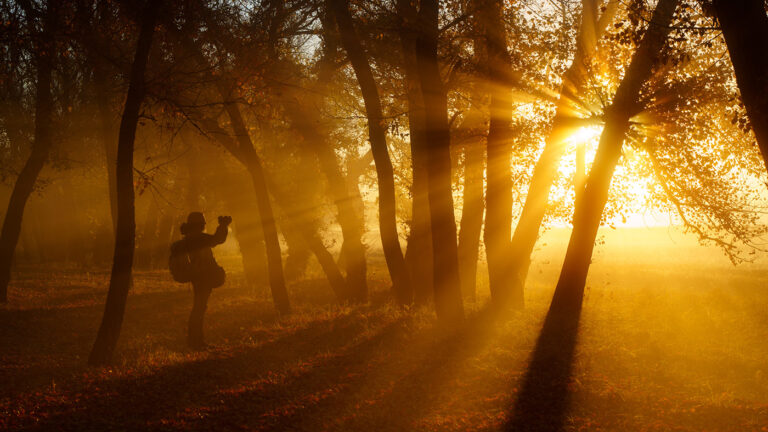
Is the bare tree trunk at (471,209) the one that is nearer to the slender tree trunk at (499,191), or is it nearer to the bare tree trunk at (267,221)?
the slender tree trunk at (499,191)

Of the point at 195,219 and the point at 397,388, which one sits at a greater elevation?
the point at 195,219

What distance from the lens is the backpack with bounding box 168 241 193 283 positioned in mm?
10523

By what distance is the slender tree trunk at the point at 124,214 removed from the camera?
9508 mm

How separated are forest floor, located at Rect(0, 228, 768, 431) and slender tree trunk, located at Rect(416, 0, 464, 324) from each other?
29.3 inches

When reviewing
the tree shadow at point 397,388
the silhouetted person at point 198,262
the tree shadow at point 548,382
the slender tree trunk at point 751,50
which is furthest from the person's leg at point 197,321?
the slender tree trunk at point 751,50

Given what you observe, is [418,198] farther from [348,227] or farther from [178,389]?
[178,389]

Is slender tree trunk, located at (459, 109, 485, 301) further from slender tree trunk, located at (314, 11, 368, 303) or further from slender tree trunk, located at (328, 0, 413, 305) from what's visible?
slender tree trunk, located at (314, 11, 368, 303)

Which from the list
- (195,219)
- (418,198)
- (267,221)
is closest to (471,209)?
(418,198)

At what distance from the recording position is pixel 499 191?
48.4 feet

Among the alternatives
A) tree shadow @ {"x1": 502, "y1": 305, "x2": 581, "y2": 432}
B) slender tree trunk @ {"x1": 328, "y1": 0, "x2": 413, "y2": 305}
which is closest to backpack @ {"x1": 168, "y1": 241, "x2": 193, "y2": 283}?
slender tree trunk @ {"x1": 328, "y1": 0, "x2": 413, "y2": 305}

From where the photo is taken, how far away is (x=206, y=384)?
8.09m

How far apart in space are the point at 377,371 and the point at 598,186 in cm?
696

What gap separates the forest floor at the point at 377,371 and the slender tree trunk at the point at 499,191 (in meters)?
0.87

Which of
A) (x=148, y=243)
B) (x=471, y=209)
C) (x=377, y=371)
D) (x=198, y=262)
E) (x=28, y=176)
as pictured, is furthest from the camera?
(x=148, y=243)
